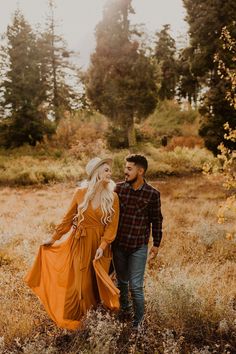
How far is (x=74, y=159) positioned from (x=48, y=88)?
586 inches

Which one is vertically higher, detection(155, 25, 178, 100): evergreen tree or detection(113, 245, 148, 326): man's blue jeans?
detection(155, 25, 178, 100): evergreen tree

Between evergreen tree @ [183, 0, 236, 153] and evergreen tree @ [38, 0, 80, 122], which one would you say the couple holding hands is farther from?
evergreen tree @ [38, 0, 80, 122]

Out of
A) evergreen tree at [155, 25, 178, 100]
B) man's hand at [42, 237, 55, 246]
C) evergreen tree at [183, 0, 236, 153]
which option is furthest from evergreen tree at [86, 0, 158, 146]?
man's hand at [42, 237, 55, 246]

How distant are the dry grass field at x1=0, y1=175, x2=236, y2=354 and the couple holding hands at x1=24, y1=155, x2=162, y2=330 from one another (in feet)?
0.80

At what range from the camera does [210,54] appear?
20.7 meters

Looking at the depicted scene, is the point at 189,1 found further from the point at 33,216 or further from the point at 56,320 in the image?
the point at 56,320

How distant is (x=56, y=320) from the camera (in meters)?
4.64

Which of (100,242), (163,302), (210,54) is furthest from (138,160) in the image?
(210,54)

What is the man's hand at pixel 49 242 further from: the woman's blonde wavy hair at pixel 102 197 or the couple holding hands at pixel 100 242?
the woman's blonde wavy hair at pixel 102 197

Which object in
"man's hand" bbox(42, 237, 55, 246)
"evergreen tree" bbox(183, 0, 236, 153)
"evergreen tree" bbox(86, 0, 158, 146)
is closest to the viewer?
Result: "man's hand" bbox(42, 237, 55, 246)

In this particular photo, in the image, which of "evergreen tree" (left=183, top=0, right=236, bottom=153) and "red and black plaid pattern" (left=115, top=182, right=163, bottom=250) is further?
"evergreen tree" (left=183, top=0, right=236, bottom=153)

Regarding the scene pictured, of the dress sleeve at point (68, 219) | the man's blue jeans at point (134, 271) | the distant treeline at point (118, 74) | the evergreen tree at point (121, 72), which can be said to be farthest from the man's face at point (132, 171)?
the evergreen tree at point (121, 72)

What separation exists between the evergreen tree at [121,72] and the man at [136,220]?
18.8 m

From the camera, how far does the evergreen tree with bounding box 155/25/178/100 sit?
40.9m
